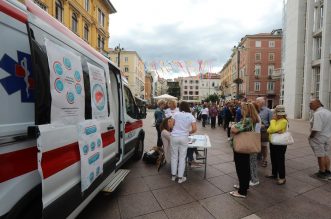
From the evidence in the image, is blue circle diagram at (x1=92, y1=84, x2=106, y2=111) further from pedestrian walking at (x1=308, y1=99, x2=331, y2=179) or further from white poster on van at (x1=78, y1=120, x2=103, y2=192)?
pedestrian walking at (x1=308, y1=99, x2=331, y2=179)

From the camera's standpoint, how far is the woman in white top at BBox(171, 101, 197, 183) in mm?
4605

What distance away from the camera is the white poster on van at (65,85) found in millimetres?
2072

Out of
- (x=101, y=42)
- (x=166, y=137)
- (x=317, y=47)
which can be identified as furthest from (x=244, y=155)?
(x=101, y=42)

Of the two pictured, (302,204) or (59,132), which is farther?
(302,204)

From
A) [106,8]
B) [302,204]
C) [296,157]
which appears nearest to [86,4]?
[106,8]

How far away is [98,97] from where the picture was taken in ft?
10.4

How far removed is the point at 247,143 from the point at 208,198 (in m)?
1.24

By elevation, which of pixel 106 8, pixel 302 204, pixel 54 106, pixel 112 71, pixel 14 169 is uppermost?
pixel 106 8

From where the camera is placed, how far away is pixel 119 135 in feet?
14.9

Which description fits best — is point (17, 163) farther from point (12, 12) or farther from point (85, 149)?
point (12, 12)

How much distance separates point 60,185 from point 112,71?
2.78 metres

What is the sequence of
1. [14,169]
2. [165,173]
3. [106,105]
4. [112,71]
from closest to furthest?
[14,169]
[106,105]
[112,71]
[165,173]

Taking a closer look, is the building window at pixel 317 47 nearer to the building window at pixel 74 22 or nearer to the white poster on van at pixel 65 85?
the building window at pixel 74 22

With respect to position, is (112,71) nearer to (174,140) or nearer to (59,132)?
(174,140)
